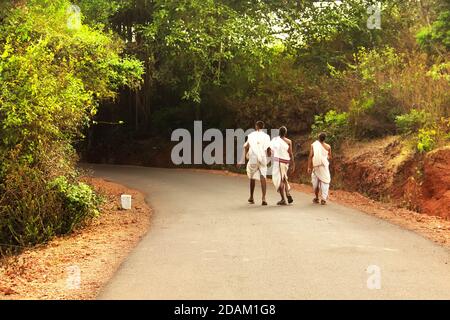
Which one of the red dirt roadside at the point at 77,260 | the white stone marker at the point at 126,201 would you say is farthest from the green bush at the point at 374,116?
the red dirt roadside at the point at 77,260

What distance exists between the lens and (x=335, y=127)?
23391 mm

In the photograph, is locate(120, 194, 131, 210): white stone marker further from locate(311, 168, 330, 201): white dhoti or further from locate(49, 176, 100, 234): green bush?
locate(311, 168, 330, 201): white dhoti

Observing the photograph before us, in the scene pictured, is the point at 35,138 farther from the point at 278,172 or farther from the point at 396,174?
the point at 396,174

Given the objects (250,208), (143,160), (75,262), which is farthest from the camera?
(143,160)

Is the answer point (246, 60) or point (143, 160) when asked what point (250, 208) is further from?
point (143, 160)

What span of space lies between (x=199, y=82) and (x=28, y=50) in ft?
48.0

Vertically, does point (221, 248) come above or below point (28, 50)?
below

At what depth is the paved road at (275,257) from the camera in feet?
26.9

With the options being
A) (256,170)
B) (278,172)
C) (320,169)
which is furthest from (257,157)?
(320,169)

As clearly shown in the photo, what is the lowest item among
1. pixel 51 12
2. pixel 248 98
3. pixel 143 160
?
pixel 143 160

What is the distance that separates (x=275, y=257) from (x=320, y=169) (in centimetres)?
732

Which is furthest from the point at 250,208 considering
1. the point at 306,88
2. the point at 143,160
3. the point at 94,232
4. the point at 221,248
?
the point at 143,160

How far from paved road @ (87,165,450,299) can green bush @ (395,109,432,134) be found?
14.0ft

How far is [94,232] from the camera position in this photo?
1383 centimetres
